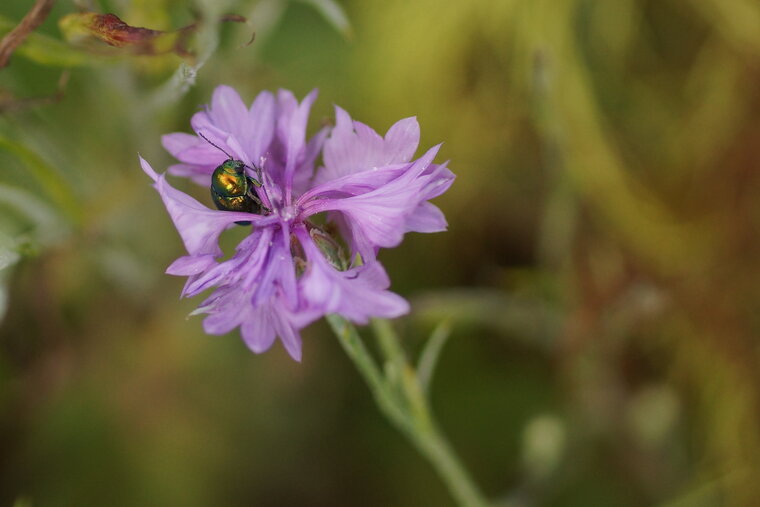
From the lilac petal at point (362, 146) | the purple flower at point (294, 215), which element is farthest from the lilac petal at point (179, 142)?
the lilac petal at point (362, 146)

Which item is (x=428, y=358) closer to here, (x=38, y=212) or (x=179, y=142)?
(x=179, y=142)

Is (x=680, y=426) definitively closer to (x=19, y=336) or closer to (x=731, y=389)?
(x=731, y=389)

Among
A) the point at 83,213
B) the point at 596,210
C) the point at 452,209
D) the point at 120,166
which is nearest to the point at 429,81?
the point at 452,209

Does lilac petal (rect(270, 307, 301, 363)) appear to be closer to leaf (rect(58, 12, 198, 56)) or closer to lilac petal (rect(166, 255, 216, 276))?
lilac petal (rect(166, 255, 216, 276))

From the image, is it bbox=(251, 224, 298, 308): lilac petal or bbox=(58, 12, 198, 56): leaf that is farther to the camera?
bbox=(58, 12, 198, 56): leaf

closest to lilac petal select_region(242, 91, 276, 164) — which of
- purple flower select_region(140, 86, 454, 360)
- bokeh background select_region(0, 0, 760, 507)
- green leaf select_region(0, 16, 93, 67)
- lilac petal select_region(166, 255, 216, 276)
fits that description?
purple flower select_region(140, 86, 454, 360)

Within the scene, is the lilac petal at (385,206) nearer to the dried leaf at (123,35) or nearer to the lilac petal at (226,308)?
the lilac petal at (226,308)

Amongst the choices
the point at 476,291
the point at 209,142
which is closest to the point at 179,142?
the point at 209,142
